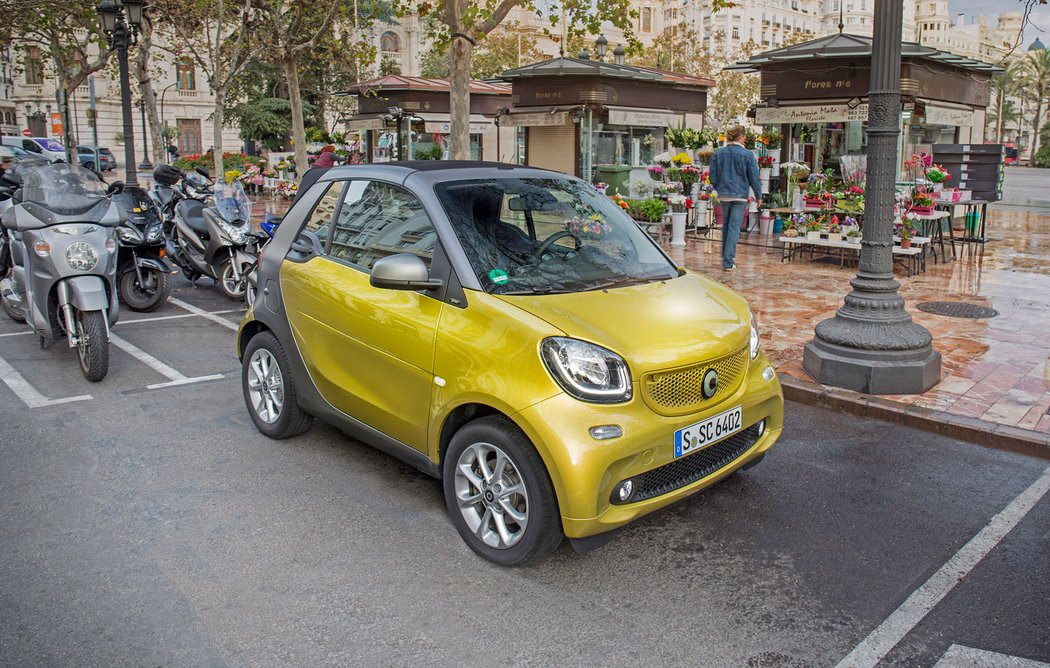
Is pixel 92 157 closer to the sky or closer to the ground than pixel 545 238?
closer to the sky

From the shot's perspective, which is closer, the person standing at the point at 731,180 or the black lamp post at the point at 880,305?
the black lamp post at the point at 880,305

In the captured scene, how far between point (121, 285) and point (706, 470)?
295 inches

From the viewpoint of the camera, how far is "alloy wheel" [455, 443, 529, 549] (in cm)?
376

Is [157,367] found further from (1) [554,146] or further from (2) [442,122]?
(2) [442,122]

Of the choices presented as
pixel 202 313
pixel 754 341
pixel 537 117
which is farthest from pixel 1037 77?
pixel 754 341

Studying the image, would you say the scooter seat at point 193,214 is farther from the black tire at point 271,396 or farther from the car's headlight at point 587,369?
the car's headlight at point 587,369

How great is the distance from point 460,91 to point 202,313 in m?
5.11

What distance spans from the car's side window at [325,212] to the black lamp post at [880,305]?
3638 mm

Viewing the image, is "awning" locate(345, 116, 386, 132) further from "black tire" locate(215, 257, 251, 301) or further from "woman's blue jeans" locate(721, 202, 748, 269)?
"black tire" locate(215, 257, 251, 301)

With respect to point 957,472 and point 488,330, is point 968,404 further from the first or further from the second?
point 488,330

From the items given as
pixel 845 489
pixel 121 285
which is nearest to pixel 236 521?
pixel 845 489

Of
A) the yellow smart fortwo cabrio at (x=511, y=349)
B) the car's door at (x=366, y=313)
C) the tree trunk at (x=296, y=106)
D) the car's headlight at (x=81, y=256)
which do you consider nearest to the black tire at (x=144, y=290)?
the car's headlight at (x=81, y=256)

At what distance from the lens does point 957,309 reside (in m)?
9.30

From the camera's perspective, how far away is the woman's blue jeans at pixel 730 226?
38.4 feet
